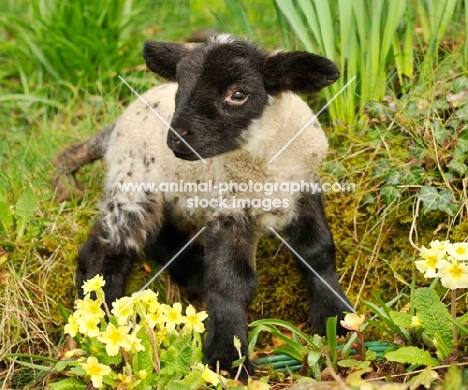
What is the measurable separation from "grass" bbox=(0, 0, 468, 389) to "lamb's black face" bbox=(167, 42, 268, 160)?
1.11 metres

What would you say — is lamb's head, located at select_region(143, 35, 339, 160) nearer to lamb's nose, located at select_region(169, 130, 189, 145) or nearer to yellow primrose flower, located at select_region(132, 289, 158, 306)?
lamb's nose, located at select_region(169, 130, 189, 145)

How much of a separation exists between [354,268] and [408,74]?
1.41 metres

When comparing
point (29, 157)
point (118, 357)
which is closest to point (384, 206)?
point (118, 357)

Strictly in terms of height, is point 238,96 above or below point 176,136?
above

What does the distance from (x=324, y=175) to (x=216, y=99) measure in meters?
1.38

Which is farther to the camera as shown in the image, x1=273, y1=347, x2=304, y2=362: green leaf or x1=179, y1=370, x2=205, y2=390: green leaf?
x1=273, y1=347, x2=304, y2=362: green leaf

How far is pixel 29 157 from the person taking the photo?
498 centimetres

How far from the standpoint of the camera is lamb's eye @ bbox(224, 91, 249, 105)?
3.36 m

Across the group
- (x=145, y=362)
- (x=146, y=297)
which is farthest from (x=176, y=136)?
(x=145, y=362)

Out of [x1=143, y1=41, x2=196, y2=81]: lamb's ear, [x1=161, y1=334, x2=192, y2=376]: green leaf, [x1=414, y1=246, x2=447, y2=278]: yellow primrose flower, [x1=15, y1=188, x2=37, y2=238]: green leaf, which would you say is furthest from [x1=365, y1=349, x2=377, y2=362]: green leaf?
[x1=15, y1=188, x2=37, y2=238]: green leaf

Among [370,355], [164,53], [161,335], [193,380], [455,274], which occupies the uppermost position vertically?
[164,53]

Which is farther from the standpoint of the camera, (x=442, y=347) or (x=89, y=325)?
(x=442, y=347)

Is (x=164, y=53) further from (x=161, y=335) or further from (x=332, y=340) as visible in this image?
(x=332, y=340)

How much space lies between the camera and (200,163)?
388cm
